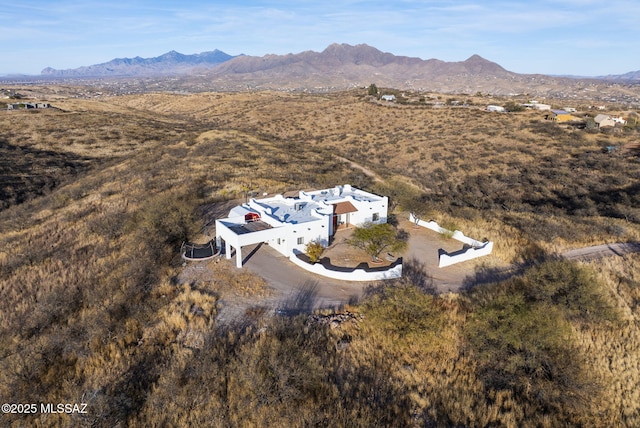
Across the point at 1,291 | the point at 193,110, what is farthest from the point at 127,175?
the point at 193,110

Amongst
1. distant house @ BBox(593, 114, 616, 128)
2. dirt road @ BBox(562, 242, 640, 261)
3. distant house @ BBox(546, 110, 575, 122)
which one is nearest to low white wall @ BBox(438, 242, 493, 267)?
dirt road @ BBox(562, 242, 640, 261)

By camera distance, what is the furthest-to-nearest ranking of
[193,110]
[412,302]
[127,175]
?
[193,110] < [127,175] < [412,302]

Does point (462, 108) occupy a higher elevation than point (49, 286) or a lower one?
higher

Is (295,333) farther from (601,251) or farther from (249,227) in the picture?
(601,251)

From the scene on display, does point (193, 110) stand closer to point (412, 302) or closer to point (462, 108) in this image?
point (462, 108)

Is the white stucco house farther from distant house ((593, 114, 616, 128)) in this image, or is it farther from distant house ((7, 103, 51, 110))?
distant house ((7, 103, 51, 110))

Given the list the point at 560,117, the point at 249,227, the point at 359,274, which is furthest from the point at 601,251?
the point at 560,117

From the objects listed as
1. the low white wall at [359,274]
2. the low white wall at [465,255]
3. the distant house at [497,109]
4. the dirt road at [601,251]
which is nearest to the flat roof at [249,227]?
the low white wall at [359,274]

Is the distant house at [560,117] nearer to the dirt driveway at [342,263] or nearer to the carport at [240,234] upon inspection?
the dirt driveway at [342,263]
